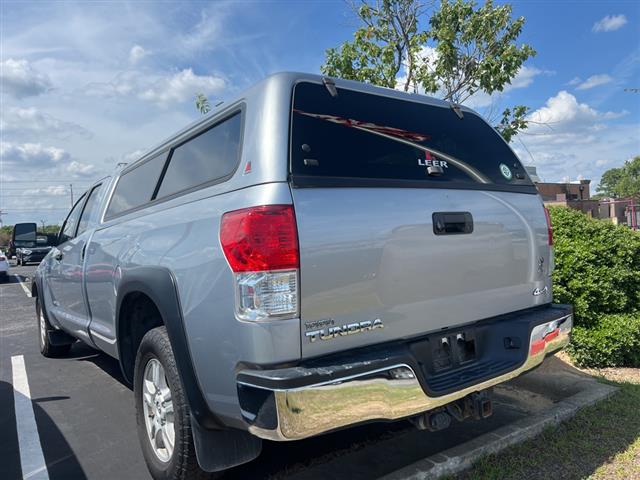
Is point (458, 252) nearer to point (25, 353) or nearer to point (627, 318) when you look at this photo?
point (627, 318)

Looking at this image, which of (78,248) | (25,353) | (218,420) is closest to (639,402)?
(218,420)

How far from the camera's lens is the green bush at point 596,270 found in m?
4.71

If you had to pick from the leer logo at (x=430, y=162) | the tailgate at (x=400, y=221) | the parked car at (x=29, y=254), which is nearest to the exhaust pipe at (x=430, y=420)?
the tailgate at (x=400, y=221)

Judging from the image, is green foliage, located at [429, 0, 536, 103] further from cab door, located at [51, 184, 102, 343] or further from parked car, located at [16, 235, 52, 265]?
parked car, located at [16, 235, 52, 265]

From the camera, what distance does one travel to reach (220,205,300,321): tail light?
208 cm

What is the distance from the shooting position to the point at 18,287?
1569 cm

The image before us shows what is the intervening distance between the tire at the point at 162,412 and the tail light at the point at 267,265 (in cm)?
74

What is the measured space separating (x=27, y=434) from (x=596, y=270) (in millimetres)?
5061

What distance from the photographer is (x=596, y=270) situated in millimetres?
4770

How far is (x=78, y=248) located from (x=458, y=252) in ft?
11.6

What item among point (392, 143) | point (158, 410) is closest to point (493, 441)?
point (392, 143)

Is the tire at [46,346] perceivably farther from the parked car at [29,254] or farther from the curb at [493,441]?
the parked car at [29,254]

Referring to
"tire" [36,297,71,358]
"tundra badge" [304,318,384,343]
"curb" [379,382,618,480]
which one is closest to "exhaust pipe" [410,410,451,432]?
"curb" [379,382,618,480]

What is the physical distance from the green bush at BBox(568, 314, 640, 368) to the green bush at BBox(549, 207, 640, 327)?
0.41 ft
